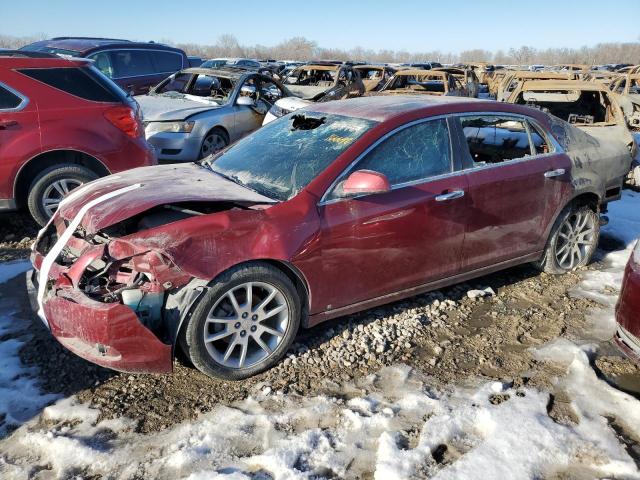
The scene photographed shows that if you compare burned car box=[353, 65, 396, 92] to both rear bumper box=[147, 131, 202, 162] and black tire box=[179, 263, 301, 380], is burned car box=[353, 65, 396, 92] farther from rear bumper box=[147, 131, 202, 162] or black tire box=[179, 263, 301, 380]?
black tire box=[179, 263, 301, 380]

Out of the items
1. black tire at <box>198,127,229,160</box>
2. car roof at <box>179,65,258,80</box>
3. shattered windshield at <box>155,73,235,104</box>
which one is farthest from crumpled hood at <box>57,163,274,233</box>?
car roof at <box>179,65,258,80</box>

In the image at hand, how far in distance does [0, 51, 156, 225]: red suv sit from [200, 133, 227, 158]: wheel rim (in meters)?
2.91

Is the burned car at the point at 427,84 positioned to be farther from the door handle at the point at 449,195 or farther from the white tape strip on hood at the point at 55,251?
the white tape strip on hood at the point at 55,251

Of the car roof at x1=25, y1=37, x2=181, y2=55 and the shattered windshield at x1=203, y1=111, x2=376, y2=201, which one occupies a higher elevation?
the car roof at x1=25, y1=37, x2=181, y2=55

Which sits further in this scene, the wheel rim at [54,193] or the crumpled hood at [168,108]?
the crumpled hood at [168,108]

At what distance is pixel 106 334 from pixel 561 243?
3968mm

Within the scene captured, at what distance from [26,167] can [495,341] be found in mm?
4692

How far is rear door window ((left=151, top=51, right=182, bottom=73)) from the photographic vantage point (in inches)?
499

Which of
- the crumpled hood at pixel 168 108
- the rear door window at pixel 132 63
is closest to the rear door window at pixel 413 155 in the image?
the crumpled hood at pixel 168 108

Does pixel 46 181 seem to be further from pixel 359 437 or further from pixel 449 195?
pixel 359 437

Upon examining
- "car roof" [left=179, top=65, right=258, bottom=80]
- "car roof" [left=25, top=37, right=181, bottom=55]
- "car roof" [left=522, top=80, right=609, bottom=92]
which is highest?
"car roof" [left=25, top=37, right=181, bottom=55]

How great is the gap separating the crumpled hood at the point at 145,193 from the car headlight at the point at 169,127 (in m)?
4.70

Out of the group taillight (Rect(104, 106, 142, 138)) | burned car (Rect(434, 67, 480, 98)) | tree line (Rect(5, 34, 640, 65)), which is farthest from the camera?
tree line (Rect(5, 34, 640, 65))

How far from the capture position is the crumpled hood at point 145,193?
3.33m
